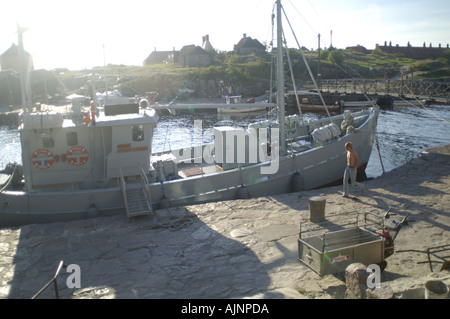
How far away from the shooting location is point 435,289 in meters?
5.23

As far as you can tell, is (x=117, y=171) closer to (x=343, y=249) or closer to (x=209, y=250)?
(x=209, y=250)

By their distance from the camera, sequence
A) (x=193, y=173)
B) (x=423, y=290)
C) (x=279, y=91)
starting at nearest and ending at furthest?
(x=423, y=290)
(x=193, y=173)
(x=279, y=91)

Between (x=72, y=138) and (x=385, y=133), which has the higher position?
(x=72, y=138)

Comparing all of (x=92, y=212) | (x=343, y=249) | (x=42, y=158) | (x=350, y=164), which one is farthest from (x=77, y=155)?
(x=343, y=249)

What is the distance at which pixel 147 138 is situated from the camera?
1204cm

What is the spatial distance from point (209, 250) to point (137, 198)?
3579 millimetres

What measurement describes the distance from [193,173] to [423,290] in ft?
29.6

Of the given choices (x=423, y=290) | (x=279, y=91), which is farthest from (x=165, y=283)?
(x=279, y=91)

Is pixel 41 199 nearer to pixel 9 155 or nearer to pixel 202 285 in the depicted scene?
pixel 202 285

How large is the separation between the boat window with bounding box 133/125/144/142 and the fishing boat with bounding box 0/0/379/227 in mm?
25

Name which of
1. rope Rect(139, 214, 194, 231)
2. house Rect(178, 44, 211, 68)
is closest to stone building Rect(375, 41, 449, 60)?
house Rect(178, 44, 211, 68)

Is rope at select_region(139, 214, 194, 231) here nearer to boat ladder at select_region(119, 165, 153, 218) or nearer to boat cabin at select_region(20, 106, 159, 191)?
boat ladder at select_region(119, 165, 153, 218)

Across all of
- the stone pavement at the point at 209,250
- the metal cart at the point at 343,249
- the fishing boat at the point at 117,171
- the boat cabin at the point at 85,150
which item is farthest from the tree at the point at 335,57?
the metal cart at the point at 343,249

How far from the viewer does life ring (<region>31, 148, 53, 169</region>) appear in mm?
11281
